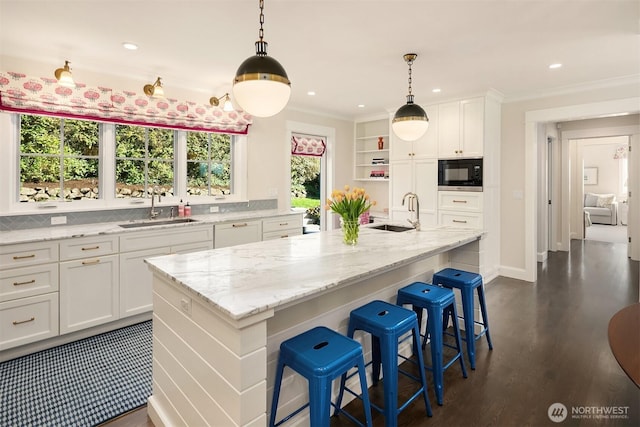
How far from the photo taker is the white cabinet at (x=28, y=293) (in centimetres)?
259

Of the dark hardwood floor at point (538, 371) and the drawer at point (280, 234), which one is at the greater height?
the drawer at point (280, 234)

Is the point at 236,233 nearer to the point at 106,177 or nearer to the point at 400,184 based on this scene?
the point at 106,177

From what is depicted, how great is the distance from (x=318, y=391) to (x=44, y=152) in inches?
137

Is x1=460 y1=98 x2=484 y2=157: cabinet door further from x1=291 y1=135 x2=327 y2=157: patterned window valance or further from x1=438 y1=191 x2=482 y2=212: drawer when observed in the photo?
x1=291 y1=135 x2=327 y2=157: patterned window valance

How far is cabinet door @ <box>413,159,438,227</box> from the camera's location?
4957 millimetres

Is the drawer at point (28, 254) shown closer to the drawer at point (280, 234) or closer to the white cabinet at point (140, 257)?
the white cabinet at point (140, 257)

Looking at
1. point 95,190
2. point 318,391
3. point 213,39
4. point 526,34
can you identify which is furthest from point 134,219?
point 526,34

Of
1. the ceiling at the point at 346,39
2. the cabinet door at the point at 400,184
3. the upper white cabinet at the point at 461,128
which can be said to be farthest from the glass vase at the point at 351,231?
the cabinet door at the point at 400,184

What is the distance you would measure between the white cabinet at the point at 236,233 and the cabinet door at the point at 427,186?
2.43 meters

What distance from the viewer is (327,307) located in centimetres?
202

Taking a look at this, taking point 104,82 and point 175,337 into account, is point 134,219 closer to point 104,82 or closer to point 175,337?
point 104,82

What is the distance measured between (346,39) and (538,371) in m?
2.92

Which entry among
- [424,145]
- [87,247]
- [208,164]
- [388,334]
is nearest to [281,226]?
[208,164]

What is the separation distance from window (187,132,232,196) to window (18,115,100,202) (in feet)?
3.29
